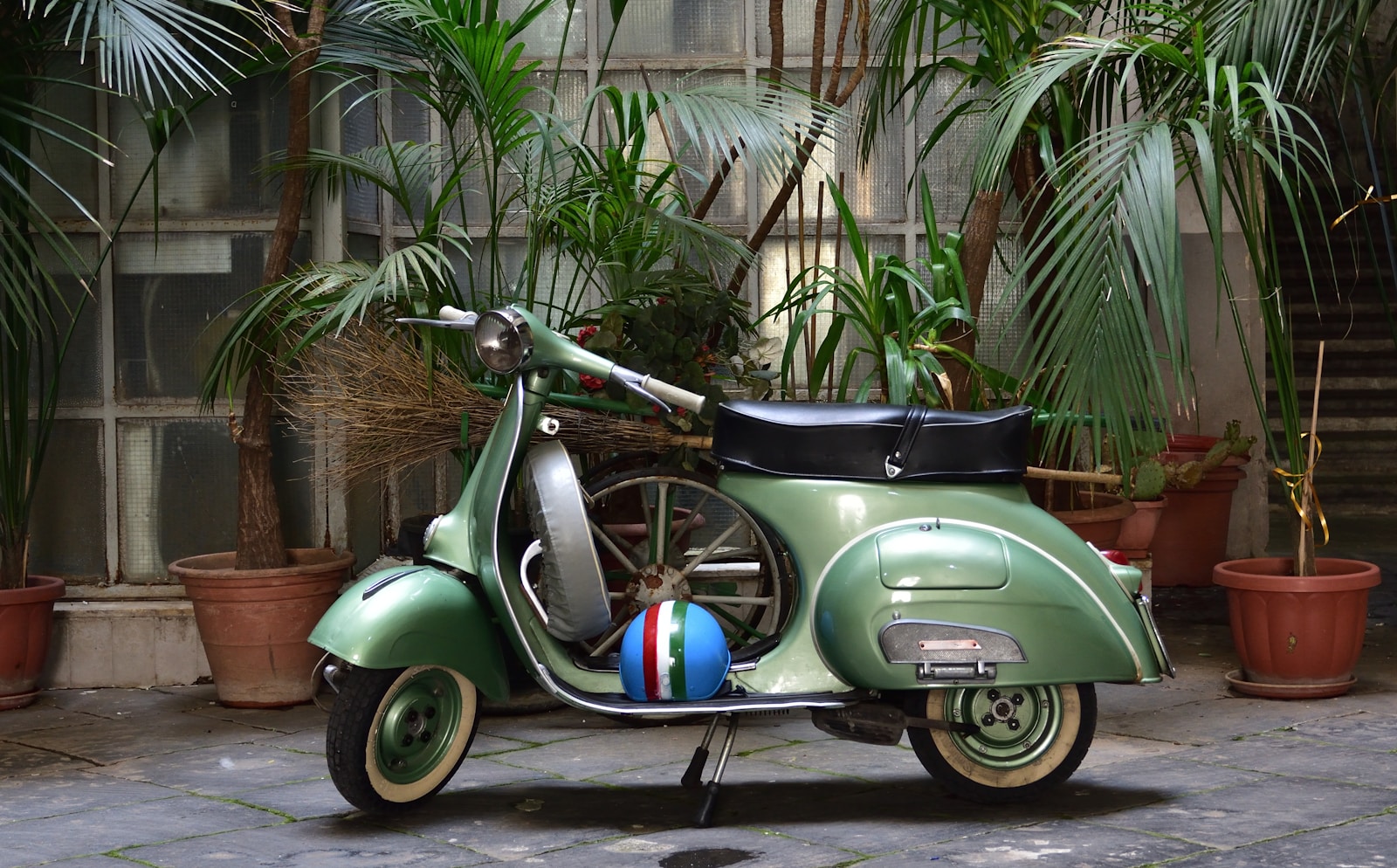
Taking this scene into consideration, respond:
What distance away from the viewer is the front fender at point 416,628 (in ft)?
9.22

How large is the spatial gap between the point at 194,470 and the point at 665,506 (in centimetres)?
165

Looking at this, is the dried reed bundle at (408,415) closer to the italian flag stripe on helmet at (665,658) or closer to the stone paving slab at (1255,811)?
the italian flag stripe on helmet at (665,658)

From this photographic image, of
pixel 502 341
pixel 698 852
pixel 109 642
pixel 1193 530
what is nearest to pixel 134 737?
pixel 109 642

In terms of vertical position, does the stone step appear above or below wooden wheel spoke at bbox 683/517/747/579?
below

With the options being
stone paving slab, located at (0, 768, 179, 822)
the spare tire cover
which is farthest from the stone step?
the spare tire cover

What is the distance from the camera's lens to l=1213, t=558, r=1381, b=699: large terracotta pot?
3.86 metres

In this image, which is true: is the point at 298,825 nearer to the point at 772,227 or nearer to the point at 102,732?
the point at 102,732

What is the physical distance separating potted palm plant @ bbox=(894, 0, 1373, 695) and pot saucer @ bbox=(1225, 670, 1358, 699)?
1 centimetres

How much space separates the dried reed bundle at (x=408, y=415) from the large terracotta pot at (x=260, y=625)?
0.58m

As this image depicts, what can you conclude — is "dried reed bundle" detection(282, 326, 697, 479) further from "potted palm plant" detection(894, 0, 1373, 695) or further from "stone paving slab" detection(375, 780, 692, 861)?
"potted palm plant" detection(894, 0, 1373, 695)

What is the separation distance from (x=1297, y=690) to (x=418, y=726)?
7.43 feet

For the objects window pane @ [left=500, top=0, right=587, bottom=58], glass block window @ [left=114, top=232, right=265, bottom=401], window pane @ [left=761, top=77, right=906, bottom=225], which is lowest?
glass block window @ [left=114, top=232, right=265, bottom=401]

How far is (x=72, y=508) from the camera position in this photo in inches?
178

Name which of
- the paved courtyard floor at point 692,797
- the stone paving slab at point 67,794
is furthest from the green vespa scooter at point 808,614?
the stone paving slab at point 67,794
